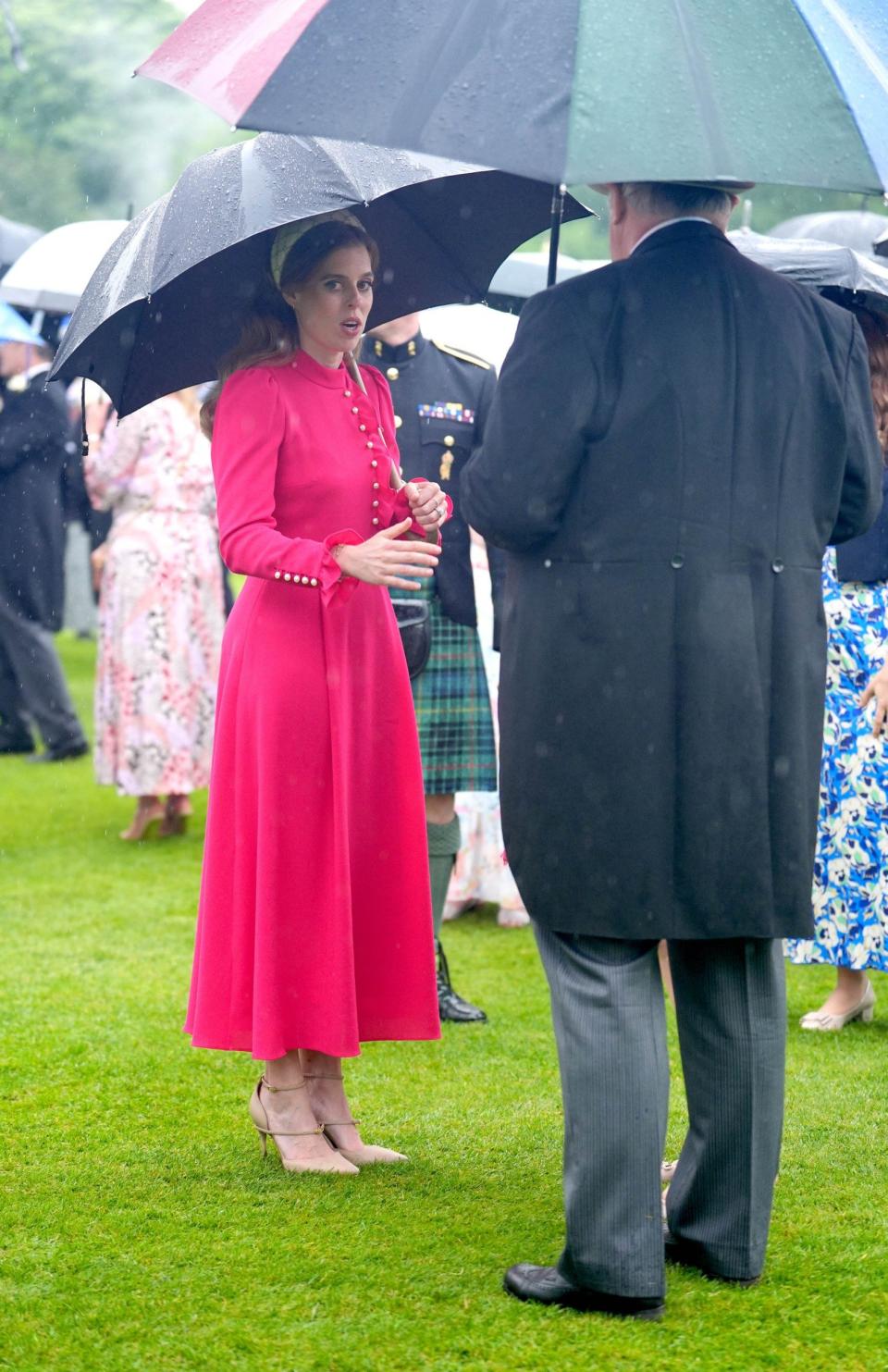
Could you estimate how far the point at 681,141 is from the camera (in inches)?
102

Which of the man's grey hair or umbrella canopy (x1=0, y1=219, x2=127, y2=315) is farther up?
umbrella canopy (x1=0, y1=219, x2=127, y2=315)

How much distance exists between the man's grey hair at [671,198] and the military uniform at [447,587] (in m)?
1.95

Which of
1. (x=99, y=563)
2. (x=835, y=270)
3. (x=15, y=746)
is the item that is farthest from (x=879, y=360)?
(x=15, y=746)

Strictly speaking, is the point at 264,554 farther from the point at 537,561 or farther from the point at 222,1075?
the point at 222,1075

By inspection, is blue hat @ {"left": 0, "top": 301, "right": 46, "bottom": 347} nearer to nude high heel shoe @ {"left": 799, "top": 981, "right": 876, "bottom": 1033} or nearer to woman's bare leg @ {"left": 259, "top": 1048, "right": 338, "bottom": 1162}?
woman's bare leg @ {"left": 259, "top": 1048, "right": 338, "bottom": 1162}

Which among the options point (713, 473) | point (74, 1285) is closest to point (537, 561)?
point (713, 473)

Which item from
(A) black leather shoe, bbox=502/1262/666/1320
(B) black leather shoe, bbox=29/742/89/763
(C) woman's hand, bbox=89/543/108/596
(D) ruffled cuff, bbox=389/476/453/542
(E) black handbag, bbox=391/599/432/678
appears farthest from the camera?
(B) black leather shoe, bbox=29/742/89/763

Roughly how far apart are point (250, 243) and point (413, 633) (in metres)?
0.95

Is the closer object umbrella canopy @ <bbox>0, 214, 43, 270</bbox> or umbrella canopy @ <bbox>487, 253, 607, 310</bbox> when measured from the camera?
umbrella canopy @ <bbox>487, 253, 607, 310</bbox>

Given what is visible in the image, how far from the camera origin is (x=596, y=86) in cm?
262

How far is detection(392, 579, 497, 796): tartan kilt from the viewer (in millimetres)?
5055

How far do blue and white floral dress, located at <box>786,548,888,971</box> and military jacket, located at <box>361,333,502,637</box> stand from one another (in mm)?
1023

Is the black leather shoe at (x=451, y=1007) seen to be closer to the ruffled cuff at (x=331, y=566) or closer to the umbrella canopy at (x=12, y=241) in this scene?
the ruffled cuff at (x=331, y=566)

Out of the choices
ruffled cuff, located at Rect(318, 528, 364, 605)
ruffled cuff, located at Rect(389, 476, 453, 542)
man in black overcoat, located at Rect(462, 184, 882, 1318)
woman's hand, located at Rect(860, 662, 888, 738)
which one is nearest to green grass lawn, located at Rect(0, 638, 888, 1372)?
man in black overcoat, located at Rect(462, 184, 882, 1318)
